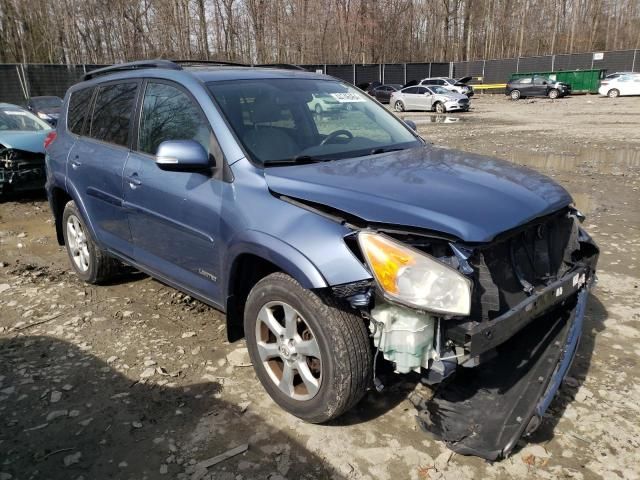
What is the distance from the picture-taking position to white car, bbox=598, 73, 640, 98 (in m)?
33.4

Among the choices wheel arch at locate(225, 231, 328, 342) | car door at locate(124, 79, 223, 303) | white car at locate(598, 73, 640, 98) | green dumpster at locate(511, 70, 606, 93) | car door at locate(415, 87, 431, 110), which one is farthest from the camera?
green dumpster at locate(511, 70, 606, 93)

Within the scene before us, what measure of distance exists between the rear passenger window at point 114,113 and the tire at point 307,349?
76.7 inches

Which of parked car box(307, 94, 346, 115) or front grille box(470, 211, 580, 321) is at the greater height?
parked car box(307, 94, 346, 115)

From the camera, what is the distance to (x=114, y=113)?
424 cm

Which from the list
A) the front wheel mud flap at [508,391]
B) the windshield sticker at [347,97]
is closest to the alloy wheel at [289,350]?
the front wheel mud flap at [508,391]

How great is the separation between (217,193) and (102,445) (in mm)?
1519

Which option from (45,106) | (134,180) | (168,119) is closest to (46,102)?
(45,106)

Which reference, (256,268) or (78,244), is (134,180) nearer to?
(256,268)

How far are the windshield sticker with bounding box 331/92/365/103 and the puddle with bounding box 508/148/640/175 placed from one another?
7150mm

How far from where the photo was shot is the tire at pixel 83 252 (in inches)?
188

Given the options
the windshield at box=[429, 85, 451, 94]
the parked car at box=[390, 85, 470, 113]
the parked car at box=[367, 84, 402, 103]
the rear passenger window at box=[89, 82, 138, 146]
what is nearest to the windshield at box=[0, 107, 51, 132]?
the rear passenger window at box=[89, 82, 138, 146]

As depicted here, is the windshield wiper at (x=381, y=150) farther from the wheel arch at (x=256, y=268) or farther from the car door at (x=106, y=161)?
the car door at (x=106, y=161)

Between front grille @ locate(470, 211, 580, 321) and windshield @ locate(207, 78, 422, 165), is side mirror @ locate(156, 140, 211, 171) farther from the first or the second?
front grille @ locate(470, 211, 580, 321)

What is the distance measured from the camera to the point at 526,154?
12.2 m
